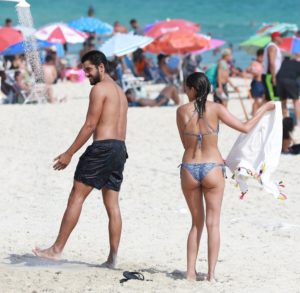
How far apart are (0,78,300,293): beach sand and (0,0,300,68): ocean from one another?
41454 mm

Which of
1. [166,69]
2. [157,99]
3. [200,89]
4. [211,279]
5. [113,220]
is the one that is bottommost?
[157,99]

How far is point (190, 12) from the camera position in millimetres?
62656

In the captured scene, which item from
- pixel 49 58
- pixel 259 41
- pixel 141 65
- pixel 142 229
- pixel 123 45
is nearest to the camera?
pixel 142 229

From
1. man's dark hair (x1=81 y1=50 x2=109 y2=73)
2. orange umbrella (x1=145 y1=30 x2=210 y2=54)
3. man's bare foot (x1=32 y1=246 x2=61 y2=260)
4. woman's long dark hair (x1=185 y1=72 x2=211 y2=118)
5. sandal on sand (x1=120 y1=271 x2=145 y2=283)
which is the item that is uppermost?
man's dark hair (x1=81 y1=50 x2=109 y2=73)

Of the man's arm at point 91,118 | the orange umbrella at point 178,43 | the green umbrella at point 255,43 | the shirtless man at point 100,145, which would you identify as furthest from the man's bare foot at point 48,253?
the green umbrella at point 255,43

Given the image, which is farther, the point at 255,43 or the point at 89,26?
the point at 89,26

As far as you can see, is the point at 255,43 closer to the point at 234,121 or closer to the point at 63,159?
the point at 63,159

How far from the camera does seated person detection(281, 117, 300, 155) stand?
37.2ft

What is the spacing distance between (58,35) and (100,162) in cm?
1569

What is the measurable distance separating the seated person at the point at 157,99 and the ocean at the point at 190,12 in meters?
34.9

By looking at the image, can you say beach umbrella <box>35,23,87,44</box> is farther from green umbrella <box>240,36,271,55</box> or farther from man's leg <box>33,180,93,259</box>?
man's leg <box>33,180,93,259</box>

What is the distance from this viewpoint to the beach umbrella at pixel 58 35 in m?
21.3

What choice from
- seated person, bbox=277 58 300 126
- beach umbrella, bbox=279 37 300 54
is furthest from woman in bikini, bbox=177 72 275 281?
beach umbrella, bbox=279 37 300 54

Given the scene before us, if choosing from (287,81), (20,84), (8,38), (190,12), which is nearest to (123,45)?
(20,84)
